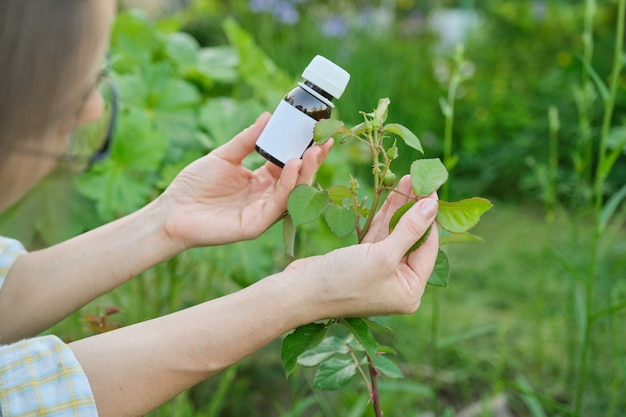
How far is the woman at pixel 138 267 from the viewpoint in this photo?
2.63 feet

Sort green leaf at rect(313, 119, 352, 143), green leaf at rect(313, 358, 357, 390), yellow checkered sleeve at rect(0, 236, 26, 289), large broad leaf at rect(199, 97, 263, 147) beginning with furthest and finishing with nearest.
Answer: large broad leaf at rect(199, 97, 263, 147) < yellow checkered sleeve at rect(0, 236, 26, 289) < green leaf at rect(313, 358, 357, 390) < green leaf at rect(313, 119, 352, 143)

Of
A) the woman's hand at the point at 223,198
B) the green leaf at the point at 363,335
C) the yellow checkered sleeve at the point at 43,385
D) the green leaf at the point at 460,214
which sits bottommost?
the yellow checkered sleeve at the point at 43,385

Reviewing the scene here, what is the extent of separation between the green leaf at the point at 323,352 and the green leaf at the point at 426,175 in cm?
25

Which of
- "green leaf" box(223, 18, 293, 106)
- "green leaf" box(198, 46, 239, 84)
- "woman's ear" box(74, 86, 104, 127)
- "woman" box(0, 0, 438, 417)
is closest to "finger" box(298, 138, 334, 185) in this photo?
"woman" box(0, 0, 438, 417)

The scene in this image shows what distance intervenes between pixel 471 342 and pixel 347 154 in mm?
663

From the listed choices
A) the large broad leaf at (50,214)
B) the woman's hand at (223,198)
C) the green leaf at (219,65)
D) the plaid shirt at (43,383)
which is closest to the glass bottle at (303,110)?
the woman's hand at (223,198)

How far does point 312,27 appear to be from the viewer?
385 cm

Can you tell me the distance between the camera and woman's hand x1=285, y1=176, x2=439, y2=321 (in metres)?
0.77

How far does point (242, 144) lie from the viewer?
39.3 inches

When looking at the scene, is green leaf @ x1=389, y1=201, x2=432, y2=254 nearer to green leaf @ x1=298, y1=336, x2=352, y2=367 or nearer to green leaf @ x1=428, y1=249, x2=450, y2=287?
green leaf @ x1=428, y1=249, x2=450, y2=287

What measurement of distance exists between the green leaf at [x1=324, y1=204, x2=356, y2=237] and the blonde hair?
0.42m

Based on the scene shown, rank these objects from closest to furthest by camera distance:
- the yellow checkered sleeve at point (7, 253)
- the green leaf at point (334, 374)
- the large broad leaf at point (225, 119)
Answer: the green leaf at point (334, 374) < the yellow checkered sleeve at point (7, 253) < the large broad leaf at point (225, 119)

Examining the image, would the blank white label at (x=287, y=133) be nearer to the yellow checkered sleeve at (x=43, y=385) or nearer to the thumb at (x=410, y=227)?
the thumb at (x=410, y=227)

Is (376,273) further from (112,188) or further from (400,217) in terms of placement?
(112,188)
